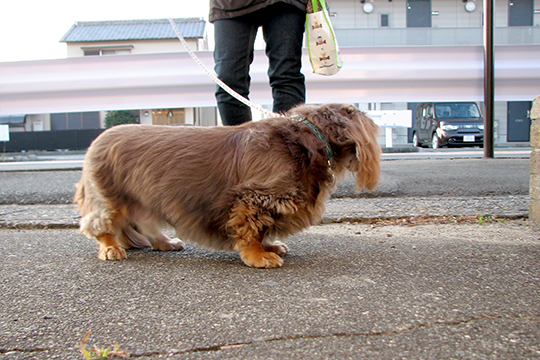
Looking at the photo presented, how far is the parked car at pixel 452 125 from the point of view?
1394cm

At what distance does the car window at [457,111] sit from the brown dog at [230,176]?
546 inches

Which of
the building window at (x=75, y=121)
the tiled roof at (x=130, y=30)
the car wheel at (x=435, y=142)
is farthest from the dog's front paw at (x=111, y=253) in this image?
the tiled roof at (x=130, y=30)

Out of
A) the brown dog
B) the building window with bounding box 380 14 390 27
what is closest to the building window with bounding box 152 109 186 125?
the building window with bounding box 380 14 390 27

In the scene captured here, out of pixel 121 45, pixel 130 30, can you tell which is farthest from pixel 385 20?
pixel 130 30

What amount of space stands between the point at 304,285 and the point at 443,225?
4.71 ft

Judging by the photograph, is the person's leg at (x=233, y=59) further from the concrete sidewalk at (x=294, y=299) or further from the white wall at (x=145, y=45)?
the white wall at (x=145, y=45)

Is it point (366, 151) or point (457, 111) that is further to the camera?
point (457, 111)

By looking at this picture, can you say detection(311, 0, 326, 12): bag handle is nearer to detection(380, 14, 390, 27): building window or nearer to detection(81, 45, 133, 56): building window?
detection(380, 14, 390, 27): building window

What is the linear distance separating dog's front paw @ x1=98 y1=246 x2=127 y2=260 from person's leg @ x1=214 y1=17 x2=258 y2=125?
1159 mm

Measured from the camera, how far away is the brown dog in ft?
A: 6.45

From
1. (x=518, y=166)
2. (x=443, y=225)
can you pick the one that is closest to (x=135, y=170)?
(x=443, y=225)

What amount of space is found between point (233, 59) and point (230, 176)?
3.65 feet

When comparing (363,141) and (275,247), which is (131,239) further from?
(363,141)

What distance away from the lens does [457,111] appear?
14.8 metres
